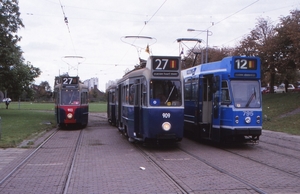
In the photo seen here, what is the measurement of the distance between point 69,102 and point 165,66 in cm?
1193

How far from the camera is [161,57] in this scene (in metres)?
14.3

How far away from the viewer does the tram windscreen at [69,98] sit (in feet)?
80.8

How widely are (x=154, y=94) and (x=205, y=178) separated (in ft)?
16.9

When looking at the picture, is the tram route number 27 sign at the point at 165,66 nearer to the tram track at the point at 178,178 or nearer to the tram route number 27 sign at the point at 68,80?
the tram track at the point at 178,178

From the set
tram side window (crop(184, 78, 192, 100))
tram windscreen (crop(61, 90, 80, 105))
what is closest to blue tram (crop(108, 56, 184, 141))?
tram side window (crop(184, 78, 192, 100))

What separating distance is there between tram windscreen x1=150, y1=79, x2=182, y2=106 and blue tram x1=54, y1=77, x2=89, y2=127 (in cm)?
1158

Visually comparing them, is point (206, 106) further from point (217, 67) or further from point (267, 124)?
point (267, 124)

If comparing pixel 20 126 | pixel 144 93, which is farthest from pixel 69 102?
pixel 144 93

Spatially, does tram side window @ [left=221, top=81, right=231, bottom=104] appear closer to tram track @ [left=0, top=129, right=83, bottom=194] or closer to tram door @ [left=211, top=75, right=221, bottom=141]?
tram door @ [left=211, top=75, right=221, bottom=141]

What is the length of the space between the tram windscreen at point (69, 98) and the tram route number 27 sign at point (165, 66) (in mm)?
11768

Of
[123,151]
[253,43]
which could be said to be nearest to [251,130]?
[123,151]

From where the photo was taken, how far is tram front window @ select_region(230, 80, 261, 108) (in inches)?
574

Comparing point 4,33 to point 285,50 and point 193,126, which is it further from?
point 285,50

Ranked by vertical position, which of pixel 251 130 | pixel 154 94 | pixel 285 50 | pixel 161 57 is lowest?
pixel 251 130
